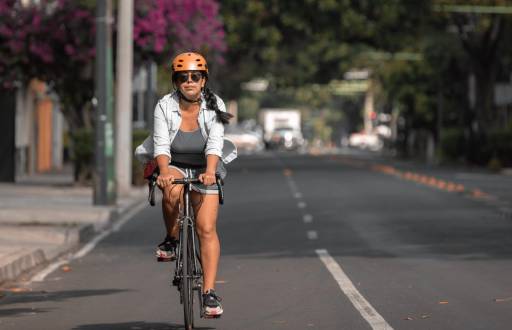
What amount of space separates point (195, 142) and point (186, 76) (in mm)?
471

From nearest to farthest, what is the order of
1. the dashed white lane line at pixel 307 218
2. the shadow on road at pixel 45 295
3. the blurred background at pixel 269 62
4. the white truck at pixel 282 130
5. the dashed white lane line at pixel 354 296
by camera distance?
the dashed white lane line at pixel 354 296 < the shadow on road at pixel 45 295 < the dashed white lane line at pixel 307 218 < the blurred background at pixel 269 62 < the white truck at pixel 282 130

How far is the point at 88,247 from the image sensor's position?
21.7 meters

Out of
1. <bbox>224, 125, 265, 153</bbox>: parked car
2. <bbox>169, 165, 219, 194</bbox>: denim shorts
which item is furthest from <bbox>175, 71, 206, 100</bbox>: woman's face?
<bbox>224, 125, 265, 153</bbox>: parked car

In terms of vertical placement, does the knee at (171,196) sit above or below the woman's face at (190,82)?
below

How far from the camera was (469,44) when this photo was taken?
61875 mm

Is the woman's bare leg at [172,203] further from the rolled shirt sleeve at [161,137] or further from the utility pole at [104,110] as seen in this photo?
the utility pole at [104,110]

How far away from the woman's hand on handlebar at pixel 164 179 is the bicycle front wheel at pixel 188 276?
335 mm

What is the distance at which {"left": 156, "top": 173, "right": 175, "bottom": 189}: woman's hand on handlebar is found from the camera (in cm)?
1141

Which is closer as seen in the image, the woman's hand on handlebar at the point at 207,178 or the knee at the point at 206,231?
the woman's hand on handlebar at the point at 207,178

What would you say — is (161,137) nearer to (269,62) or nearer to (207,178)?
(207,178)

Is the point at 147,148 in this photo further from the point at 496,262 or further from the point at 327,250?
the point at 327,250

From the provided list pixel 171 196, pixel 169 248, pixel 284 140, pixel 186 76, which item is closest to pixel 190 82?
pixel 186 76

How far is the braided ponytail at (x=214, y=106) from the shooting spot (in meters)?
11.6

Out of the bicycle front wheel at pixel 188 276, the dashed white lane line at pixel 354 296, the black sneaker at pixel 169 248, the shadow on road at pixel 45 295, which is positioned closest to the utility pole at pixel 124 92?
the dashed white lane line at pixel 354 296
